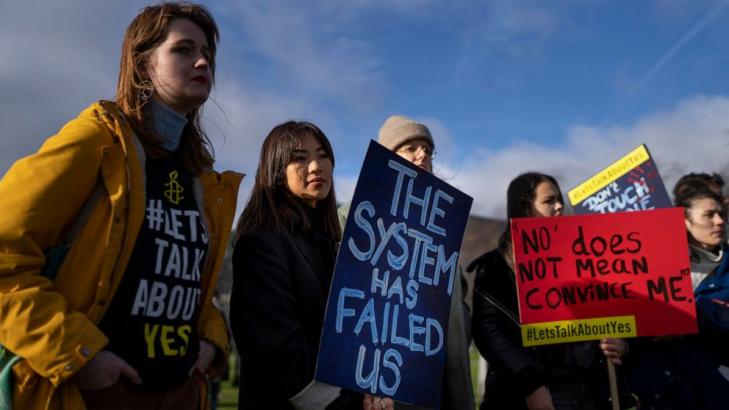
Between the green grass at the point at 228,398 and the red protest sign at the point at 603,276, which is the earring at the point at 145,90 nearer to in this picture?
the red protest sign at the point at 603,276

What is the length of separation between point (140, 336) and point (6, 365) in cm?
36

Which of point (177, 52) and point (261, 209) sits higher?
point (177, 52)

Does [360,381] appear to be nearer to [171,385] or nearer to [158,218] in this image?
[171,385]

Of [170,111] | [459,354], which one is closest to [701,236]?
[459,354]

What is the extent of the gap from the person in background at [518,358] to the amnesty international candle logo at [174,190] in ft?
6.41

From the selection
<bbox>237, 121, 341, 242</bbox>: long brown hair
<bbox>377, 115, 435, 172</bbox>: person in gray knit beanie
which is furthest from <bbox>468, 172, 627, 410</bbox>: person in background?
<bbox>237, 121, 341, 242</bbox>: long brown hair

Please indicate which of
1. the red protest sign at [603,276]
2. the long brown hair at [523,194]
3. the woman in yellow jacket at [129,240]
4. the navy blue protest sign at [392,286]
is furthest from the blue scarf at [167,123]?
the long brown hair at [523,194]

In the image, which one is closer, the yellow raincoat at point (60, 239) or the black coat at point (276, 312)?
the yellow raincoat at point (60, 239)

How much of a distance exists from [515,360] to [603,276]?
0.64 metres

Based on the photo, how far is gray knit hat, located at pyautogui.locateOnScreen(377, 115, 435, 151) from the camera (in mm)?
3742

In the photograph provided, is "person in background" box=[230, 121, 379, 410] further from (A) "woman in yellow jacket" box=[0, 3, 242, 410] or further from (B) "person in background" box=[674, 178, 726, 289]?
(B) "person in background" box=[674, 178, 726, 289]

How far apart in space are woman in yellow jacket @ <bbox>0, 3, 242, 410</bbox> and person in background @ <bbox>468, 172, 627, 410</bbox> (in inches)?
64.5

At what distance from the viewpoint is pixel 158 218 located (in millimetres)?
2121

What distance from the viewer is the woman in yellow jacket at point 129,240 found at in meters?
1.79
